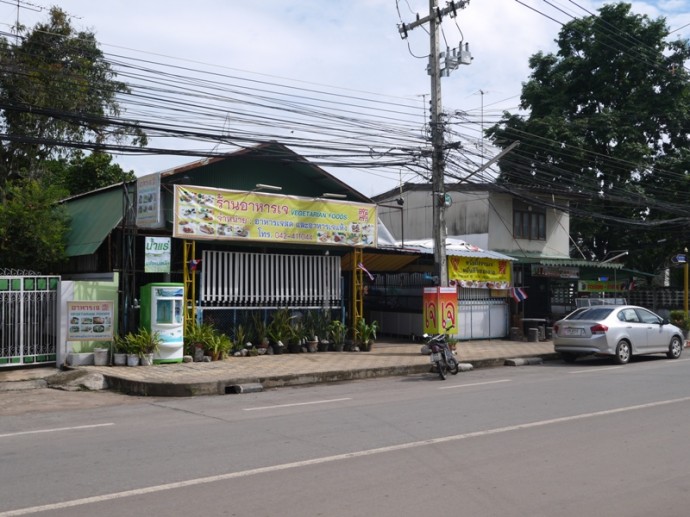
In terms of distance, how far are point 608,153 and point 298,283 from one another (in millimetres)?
21647

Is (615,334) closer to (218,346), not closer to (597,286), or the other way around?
(218,346)

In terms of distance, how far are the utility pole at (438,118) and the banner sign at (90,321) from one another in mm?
8360

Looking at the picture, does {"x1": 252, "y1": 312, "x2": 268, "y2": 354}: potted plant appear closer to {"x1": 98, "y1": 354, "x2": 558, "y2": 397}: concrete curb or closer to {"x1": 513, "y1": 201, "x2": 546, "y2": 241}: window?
{"x1": 98, "y1": 354, "x2": 558, "y2": 397}: concrete curb

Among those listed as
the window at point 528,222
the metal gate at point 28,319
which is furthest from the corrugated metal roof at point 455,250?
the metal gate at point 28,319

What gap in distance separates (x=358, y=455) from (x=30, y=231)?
40.0 ft

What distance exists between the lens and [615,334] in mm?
16609

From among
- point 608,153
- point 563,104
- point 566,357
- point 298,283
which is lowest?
point 566,357

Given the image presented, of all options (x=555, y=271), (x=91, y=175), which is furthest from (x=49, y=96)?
(x=555, y=271)

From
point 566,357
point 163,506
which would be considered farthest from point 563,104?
point 163,506

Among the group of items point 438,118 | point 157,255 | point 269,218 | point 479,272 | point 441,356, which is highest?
point 438,118

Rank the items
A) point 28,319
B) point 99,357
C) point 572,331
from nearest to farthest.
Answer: point 28,319
point 99,357
point 572,331

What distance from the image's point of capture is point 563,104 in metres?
35.4

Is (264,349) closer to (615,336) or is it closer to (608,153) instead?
(615,336)

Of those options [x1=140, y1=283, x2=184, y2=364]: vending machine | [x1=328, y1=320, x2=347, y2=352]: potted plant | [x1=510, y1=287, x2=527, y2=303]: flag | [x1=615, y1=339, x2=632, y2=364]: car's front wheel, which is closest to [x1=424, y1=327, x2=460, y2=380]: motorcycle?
[x1=328, y1=320, x2=347, y2=352]: potted plant
